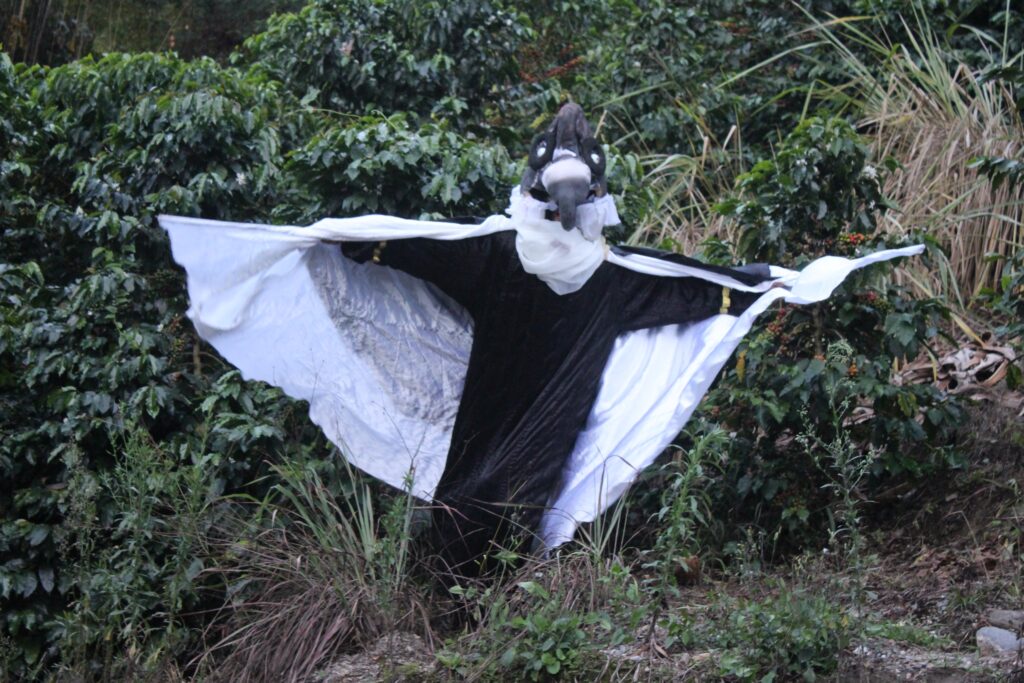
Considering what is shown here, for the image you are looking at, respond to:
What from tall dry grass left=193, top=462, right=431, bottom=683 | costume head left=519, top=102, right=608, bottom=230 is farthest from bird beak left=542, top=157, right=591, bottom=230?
tall dry grass left=193, top=462, right=431, bottom=683

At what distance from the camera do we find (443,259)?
16.9ft

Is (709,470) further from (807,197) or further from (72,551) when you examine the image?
(72,551)

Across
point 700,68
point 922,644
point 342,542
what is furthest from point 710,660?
point 700,68

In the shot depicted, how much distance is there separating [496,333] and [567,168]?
776mm

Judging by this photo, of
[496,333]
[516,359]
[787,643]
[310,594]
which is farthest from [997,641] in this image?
[310,594]

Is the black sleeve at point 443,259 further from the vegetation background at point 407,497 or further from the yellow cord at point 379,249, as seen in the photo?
the vegetation background at point 407,497

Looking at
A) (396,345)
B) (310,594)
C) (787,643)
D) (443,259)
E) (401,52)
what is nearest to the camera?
(787,643)

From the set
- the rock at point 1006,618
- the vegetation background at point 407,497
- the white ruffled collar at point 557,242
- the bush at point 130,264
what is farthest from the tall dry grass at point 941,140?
the bush at point 130,264

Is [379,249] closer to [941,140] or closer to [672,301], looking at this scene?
[672,301]

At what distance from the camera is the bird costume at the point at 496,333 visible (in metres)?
5.01

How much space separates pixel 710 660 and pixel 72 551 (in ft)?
9.62

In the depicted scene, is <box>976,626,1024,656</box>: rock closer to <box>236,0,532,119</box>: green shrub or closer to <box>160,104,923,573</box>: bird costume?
<box>160,104,923,573</box>: bird costume

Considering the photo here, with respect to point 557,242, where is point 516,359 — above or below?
below

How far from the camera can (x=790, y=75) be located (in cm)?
947
